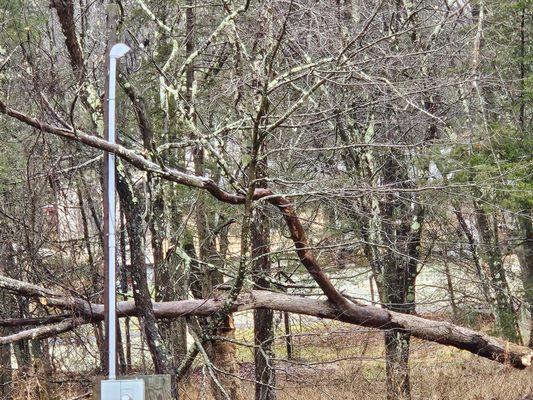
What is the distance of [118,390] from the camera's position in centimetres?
570

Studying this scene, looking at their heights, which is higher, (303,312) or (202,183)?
(202,183)

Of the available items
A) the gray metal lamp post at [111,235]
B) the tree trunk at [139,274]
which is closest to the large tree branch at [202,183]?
the gray metal lamp post at [111,235]

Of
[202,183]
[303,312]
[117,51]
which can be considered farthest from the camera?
[303,312]

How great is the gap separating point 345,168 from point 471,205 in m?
2.39

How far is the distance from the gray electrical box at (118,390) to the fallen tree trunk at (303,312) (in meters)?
3.58

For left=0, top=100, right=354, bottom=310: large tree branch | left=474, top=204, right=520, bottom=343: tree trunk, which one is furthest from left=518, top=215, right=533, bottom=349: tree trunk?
left=0, top=100, right=354, bottom=310: large tree branch

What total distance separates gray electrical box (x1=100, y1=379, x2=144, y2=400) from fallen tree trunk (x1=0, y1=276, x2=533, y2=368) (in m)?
3.58

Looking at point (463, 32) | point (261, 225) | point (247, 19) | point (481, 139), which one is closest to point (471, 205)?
point (481, 139)

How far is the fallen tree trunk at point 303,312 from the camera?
30.7ft

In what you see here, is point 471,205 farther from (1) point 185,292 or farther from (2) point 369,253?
(1) point 185,292

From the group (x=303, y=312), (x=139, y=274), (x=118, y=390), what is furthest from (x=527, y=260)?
(x=118, y=390)

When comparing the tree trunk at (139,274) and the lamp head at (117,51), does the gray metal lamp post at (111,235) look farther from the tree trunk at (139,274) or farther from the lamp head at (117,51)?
the tree trunk at (139,274)

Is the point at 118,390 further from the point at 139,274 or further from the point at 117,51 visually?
the point at 139,274

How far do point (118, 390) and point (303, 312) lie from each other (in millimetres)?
5310
